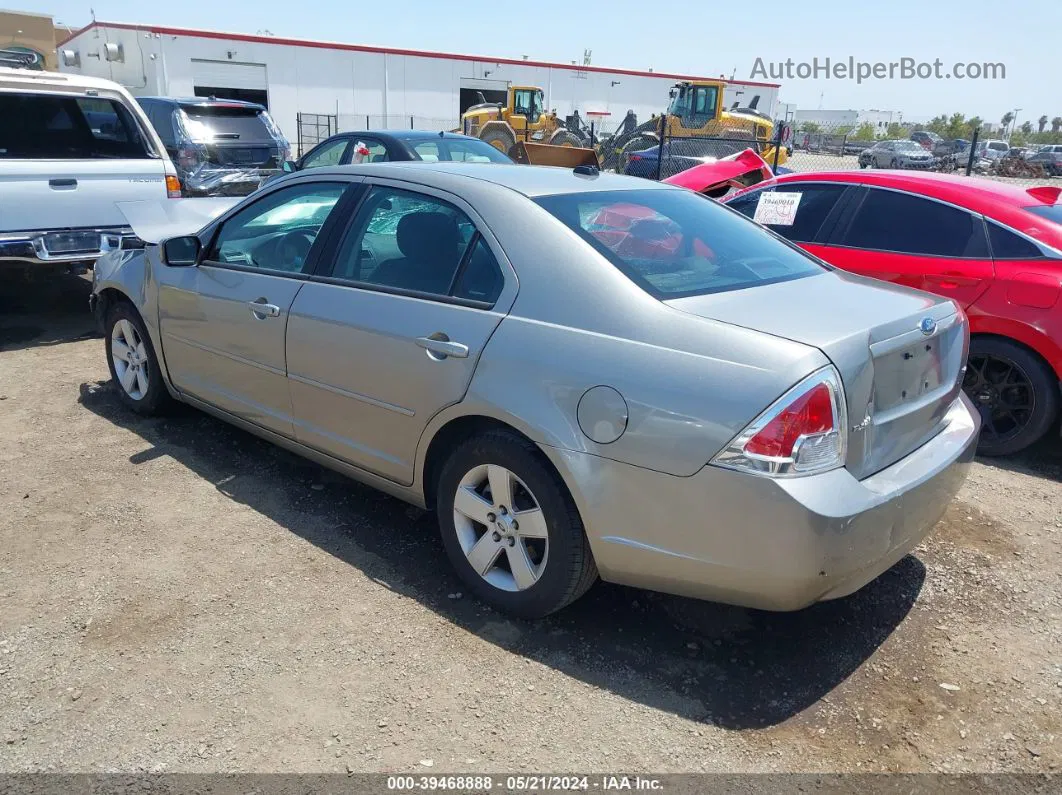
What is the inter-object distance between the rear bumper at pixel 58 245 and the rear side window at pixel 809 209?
4.94 metres

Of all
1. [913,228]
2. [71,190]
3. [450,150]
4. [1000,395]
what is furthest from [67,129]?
[1000,395]

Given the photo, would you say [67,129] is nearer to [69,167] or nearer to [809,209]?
[69,167]

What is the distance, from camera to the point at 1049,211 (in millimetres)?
4938

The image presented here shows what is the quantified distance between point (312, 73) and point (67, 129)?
2845 centimetres

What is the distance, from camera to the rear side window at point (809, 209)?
5613 millimetres

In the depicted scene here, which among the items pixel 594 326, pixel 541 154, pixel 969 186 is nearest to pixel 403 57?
pixel 541 154

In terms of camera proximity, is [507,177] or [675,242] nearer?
[675,242]

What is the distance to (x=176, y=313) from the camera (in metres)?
4.41

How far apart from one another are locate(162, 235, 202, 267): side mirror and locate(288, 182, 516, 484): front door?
3.15ft

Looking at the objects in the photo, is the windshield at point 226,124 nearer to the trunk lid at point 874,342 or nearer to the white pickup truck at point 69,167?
the white pickup truck at point 69,167

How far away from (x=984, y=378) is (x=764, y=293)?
8.75 feet

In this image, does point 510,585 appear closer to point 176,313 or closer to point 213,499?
point 213,499

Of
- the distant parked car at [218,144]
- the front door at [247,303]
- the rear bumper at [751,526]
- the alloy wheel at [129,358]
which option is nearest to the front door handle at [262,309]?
the front door at [247,303]

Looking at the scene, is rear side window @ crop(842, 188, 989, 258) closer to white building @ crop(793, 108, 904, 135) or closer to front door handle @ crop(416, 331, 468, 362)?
front door handle @ crop(416, 331, 468, 362)
